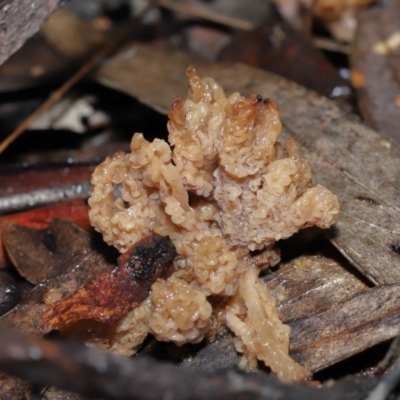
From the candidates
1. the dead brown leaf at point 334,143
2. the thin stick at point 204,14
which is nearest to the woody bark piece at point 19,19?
the dead brown leaf at point 334,143

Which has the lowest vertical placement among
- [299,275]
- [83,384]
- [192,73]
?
[299,275]

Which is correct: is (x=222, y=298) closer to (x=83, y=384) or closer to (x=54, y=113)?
(x=83, y=384)

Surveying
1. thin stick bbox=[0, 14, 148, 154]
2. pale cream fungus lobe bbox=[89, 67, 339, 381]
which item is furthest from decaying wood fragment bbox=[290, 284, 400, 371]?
thin stick bbox=[0, 14, 148, 154]

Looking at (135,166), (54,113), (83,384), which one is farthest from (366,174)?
(54,113)

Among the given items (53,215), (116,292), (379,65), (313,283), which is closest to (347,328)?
(313,283)

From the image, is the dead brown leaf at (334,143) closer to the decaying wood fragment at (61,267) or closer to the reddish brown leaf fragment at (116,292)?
the reddish brown leaf fragment at (116,292)

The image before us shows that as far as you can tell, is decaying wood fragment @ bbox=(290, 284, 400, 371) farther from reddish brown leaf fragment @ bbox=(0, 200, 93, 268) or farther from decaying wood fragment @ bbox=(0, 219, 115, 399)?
reddish brown leaf fragment @ bbox=(0, 200, 93, 268)
